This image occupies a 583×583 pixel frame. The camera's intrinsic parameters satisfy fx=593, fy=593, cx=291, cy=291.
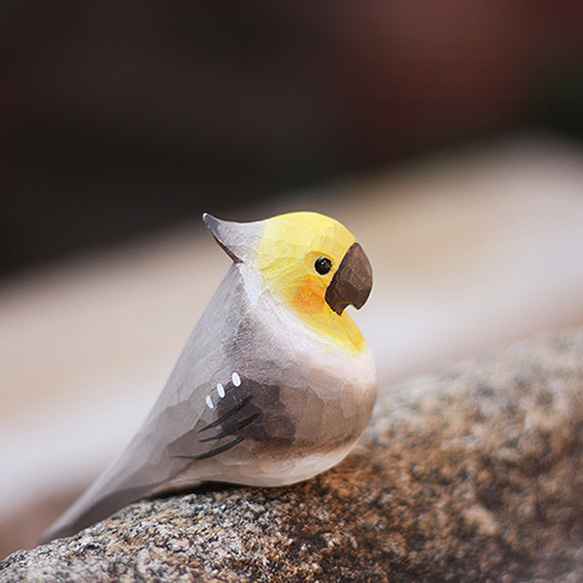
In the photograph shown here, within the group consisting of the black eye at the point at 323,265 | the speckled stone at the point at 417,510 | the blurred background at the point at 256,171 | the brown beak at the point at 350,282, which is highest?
the blurred background at the point at 256,171

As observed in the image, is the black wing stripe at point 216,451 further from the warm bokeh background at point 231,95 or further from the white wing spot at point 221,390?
the warm bokeh background at point 231,95

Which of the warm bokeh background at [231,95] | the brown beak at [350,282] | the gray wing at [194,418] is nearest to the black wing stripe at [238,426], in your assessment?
the gray wing at [194,418]

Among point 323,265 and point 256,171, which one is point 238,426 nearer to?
point 323,265

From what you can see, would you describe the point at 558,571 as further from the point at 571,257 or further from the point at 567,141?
the point at 567,141

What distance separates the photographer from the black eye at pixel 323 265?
512 millimetres

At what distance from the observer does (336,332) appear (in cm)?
53

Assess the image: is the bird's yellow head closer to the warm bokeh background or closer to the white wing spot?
the white wing spot

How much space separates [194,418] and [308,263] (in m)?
0.17

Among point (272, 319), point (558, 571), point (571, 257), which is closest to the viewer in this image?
point (272, 319)

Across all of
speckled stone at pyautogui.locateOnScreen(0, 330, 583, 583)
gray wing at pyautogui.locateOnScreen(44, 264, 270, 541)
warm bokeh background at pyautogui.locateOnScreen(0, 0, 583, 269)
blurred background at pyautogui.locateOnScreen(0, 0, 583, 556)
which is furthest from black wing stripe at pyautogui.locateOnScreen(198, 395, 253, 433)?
warm bokeh background at pyautogui.locateOnScreen(0, 0, 583, 269)

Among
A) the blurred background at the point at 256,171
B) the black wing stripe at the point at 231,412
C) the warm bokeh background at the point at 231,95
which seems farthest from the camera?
the warm bokeh background at the point at 231,95

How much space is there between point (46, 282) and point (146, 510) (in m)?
1.23

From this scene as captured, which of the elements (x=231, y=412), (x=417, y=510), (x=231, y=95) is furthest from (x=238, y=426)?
(x=231, y=95)

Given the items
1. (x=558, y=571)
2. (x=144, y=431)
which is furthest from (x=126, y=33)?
(x=558, y=571)
